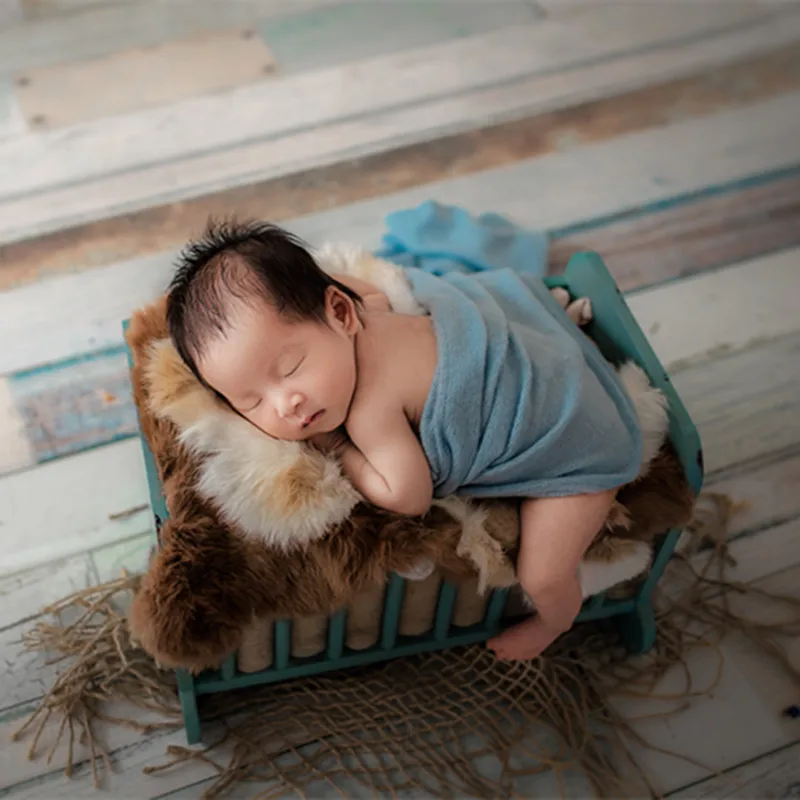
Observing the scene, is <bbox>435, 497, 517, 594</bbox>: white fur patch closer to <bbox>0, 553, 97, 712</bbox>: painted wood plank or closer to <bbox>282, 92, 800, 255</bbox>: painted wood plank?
<bbox>0, 553, 97, 712</bbox>: painted wood plank

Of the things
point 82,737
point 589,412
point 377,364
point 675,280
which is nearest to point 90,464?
point 82,737

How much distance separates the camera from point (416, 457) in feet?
3.54

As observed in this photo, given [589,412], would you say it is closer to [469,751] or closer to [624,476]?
[624,476]

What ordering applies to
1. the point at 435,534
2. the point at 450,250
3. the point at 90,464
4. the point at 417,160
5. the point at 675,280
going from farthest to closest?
the point at 417,160 < the point at 675,280 < the point at 450,250 < the point at 90,464 < the point at 435,534

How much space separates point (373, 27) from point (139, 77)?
49 centimetres

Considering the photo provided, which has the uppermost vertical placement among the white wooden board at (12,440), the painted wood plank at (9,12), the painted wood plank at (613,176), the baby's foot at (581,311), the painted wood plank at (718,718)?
the painted wood plank at (9,12)

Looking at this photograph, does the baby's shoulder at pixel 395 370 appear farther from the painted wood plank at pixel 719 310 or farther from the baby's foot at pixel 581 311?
the painted wood plank at pixel 719 310

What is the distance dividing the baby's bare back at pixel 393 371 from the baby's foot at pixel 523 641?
0.29 m

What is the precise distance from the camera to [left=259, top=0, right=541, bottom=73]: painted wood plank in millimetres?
2104

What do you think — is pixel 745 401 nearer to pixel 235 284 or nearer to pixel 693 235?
pixel 693 235

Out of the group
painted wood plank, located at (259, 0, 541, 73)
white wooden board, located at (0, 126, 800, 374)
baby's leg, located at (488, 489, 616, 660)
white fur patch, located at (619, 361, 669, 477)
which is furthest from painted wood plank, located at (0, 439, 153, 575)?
painted wood plank, located at (259, 0, 541, 73)

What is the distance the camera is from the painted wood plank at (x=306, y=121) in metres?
1.85

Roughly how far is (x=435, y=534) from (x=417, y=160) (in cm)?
102

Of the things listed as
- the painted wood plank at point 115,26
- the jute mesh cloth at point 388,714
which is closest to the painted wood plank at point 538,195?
the jute mesh cloth at point 388,714
